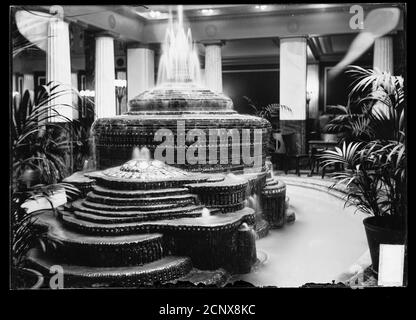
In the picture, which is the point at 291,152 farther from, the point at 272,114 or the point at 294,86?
the point at 294,86

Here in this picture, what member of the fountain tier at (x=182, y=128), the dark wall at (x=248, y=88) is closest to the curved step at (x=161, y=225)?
the fountain tier at (x=182, y=128)

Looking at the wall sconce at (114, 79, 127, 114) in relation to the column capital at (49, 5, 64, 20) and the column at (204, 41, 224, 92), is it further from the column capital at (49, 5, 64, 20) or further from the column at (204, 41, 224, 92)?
the column capital at (49, 5, 64, 20)

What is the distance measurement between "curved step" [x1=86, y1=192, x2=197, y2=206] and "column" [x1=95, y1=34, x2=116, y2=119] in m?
0.98

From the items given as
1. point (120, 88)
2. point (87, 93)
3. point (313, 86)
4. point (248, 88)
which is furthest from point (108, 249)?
point (313, 86)

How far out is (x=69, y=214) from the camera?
13.0ft

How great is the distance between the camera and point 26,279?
3.21 m

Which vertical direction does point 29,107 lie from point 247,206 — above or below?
above

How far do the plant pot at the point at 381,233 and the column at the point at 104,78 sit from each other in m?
2.73

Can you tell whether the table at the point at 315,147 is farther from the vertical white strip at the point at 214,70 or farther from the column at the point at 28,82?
the column at the point at 28,82

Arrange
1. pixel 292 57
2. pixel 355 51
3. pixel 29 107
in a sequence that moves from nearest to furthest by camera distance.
A: pixel 29 107, pixel 355 51, pixel 292 57
